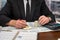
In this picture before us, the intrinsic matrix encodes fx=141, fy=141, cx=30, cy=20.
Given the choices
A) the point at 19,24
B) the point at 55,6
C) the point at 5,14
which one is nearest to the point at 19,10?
the point at 5,14

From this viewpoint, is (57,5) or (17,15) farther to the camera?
(57,5)

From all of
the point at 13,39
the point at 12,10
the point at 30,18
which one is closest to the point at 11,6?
the point at 12,10

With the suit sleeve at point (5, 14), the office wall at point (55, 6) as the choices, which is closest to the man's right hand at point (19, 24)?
the suit sleeve at point (5, 14)

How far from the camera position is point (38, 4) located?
1720 mm

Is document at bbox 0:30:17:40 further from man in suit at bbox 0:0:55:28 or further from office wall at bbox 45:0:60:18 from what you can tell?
office wall at bbox 45:0:60:18

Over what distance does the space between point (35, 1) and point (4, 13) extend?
397mm

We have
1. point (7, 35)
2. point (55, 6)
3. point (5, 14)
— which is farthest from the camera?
point (55, 6)

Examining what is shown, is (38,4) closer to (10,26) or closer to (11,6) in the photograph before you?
(11,6)

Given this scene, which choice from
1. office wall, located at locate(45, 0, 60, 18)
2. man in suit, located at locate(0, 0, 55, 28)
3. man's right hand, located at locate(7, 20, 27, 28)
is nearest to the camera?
man's right hand, located at locate(7, 20, 27, 28)

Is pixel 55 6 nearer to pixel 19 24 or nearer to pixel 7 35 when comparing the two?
pixel 19 24

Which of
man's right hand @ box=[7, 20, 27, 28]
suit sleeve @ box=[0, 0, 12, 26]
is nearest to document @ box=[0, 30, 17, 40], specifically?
man's right hand @ box=[7, 20, 27, 28]

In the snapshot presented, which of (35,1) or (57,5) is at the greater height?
(35,1)

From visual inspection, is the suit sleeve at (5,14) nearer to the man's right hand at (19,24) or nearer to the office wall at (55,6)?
the man's right hand at (19,24)

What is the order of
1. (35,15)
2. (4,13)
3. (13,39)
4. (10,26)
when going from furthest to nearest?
1. (35,15)
2. (4,13)
3. (10,26)
4. (13,39)
